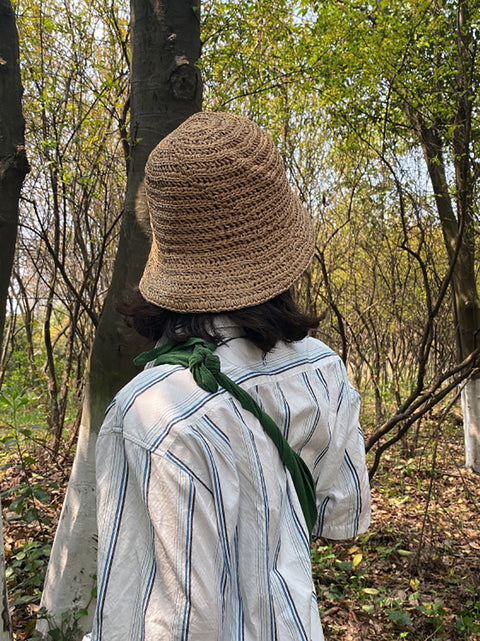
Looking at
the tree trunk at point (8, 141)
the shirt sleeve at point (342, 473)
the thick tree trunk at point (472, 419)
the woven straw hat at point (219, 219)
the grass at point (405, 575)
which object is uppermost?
the tree trunk at point (8, 141)

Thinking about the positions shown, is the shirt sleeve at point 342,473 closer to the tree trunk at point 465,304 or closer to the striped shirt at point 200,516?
the striped shirt at point 200,516

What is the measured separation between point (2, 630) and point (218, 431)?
40.9 inches

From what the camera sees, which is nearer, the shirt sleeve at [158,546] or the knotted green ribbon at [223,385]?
the shirt sleeve at [158,546]

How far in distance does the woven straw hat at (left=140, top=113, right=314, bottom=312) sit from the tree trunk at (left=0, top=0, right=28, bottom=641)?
985 mm

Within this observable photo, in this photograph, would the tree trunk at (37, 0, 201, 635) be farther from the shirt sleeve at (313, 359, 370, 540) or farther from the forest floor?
the shirt sleeve at (313, 359, 370, 540)

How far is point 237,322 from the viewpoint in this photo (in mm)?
1065

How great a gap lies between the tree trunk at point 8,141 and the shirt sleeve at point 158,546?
123cm

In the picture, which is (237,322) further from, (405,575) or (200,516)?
(405,575)

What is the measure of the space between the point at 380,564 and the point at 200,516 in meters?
3.27

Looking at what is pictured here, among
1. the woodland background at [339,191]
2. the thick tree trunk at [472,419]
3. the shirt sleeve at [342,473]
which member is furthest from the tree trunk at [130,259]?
the thick tree trunk at [472,419]

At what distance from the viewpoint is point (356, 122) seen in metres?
4.59

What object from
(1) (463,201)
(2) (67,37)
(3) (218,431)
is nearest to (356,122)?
(1) (463,201)

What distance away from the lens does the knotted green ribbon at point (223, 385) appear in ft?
3.12

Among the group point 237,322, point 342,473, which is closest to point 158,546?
point 237,322
